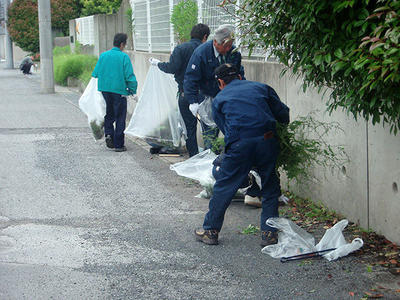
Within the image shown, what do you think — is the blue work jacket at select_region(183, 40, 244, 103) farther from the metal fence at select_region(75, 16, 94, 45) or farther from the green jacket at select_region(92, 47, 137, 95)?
the metal fence at select_region(75, 16, 94, 45)

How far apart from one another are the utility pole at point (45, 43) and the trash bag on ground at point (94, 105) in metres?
9.92

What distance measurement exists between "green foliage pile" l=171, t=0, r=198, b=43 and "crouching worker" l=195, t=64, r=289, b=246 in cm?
555

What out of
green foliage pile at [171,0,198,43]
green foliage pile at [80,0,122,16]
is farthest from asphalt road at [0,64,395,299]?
green foliage pile at [80,0,122,16]

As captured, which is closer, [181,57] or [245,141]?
[245,141]

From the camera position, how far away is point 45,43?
20.0m

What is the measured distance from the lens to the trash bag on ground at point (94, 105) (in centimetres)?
1058

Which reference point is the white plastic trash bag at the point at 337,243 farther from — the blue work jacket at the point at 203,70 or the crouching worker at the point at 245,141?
the blue work jacket at the point at 203,70

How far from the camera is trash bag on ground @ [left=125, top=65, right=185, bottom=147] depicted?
9961 millimetres

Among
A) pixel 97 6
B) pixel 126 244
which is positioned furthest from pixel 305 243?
pixel 97 6

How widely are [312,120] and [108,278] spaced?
2600 mm

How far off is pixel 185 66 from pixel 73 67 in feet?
46.9

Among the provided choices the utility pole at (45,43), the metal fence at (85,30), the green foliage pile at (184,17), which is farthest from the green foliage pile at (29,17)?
the green foliage pile at (184,17)

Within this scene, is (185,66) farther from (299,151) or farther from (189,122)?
(299,151)

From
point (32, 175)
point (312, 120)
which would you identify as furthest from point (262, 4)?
point (32, 175)
